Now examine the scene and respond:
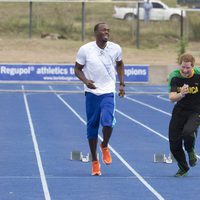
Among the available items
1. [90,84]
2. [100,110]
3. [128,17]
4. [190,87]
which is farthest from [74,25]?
[190,87]

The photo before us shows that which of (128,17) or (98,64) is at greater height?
(98,64)

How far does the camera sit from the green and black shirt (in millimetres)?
11891

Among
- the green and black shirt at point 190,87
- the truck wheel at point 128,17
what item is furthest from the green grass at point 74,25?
the green and black shirt at point 190,87

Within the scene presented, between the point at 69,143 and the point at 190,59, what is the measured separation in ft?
18.7

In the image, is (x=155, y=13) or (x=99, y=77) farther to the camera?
(x=155, y=13)

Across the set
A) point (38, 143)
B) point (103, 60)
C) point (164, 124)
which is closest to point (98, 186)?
point (103, 60)

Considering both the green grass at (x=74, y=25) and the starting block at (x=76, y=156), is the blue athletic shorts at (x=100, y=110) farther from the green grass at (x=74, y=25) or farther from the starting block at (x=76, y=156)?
the green grass at (x=74, y=25)

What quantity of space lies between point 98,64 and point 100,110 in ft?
2.01

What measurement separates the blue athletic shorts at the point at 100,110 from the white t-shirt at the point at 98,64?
8 centimetres

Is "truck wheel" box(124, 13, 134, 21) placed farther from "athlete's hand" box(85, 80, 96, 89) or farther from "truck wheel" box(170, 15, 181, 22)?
"athlete's hand" box(85, 80, 96, 89)

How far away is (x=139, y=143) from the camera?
1700cm

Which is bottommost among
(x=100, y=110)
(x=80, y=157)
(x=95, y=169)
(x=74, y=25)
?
(x=74, y=25)

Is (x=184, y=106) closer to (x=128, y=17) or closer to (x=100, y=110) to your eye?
(x=100, y=110)

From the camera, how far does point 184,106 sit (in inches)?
475
